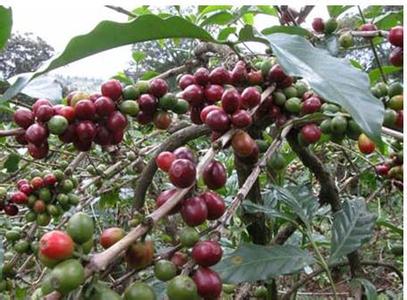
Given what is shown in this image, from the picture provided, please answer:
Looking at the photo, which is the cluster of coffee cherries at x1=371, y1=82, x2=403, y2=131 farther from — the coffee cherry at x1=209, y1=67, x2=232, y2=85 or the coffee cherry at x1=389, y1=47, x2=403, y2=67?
the coffee cherry at x1=209, y1=67, x2=232, y2=85

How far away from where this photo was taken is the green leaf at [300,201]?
0.71m

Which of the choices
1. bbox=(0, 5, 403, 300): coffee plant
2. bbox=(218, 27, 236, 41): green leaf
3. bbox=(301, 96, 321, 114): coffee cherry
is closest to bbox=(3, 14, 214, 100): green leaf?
bbox=(0, 5, 403, 300): coffee plant

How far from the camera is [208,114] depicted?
57 centimetres

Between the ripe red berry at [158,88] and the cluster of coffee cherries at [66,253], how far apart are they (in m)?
0.28

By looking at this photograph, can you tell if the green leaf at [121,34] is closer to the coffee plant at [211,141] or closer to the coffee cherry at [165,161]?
the coffee plant at [211,141]

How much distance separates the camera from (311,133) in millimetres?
649

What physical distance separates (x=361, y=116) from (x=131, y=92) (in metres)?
0.30

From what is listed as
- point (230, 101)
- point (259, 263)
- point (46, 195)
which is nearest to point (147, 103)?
point (230, 101)

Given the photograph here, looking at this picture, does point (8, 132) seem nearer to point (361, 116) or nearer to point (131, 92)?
point (131, 92)

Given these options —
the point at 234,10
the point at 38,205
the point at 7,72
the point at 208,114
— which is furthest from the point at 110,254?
the point at 7,72

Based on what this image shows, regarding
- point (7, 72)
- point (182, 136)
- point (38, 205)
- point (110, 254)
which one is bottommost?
point (7, 72)

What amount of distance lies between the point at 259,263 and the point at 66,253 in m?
0.29

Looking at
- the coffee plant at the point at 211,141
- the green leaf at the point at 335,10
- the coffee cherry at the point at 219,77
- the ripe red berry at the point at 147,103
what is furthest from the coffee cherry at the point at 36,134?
the green leaf at the point at 335,10

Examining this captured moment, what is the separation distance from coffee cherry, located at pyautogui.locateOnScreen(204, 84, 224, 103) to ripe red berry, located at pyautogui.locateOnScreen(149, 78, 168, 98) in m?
0.06
